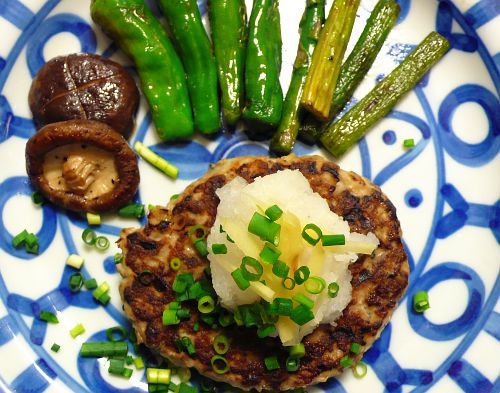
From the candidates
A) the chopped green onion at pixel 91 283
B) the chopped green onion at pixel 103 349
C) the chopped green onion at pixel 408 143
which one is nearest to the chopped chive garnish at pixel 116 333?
the chopped green onion at pixel 103 349

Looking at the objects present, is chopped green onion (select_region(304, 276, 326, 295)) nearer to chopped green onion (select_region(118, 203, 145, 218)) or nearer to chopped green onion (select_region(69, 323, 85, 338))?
chopped green onion (select_region(118, 203, 145, 218))

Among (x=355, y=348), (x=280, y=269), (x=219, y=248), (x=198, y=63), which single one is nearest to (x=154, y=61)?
(x=198, y=63)

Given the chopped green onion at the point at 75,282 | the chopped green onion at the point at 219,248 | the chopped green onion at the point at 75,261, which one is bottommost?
the chopped green onion at the point at 75,282

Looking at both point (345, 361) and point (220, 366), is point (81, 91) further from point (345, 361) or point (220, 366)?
point (345, 361)

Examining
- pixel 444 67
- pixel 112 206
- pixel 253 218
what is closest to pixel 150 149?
pixel 112 206

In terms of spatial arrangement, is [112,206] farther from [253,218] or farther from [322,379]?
[322,379]

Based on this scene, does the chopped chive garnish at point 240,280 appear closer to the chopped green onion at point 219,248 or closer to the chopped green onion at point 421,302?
the chopped green onion at point 219,248
